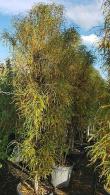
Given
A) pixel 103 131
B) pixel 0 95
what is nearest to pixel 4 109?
pixel 0 95

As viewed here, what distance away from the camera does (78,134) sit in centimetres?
1085

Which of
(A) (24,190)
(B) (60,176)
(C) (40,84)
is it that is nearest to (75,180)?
(B) (60,176)

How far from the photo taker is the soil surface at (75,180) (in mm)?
8180

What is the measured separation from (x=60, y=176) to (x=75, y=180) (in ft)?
2.36

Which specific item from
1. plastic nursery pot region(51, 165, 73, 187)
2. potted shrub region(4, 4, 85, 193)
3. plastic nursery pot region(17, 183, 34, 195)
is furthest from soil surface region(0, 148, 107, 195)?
potted shrub region(4, 4, 85, 193)

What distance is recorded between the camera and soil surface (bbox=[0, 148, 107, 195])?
26.8 feet

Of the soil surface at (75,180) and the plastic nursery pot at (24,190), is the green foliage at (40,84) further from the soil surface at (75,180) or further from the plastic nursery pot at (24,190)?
the soil surface at (75,180)

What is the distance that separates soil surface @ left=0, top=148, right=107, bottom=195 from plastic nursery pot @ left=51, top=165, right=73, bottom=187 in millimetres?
142

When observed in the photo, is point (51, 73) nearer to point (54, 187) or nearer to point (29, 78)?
point (29, 78)

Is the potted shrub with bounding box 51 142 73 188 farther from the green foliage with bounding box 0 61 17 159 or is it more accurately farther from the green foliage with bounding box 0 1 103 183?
the green foliage with bounding box 0 61 17 159

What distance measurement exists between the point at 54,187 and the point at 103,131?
2.55 meters

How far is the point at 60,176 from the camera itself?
27.6ft

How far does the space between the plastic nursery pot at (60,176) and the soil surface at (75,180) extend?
14 centimetres

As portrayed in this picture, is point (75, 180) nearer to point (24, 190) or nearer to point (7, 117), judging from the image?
point (24, 190)
